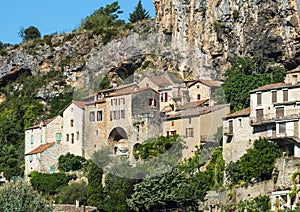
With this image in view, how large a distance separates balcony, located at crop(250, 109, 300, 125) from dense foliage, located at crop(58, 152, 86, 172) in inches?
480

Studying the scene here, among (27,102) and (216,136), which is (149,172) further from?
(27,102)

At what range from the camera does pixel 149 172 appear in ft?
132

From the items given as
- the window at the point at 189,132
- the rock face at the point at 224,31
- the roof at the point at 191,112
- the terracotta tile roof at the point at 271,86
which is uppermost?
the rock face at the point at 224,31

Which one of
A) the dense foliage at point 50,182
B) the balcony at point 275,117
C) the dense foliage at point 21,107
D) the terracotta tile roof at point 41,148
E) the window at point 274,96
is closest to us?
the balcony at point 275,117

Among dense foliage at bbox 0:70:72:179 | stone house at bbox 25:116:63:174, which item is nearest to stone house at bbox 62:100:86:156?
stone house at bbox 25:116:63:174

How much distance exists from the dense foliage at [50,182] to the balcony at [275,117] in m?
12.7

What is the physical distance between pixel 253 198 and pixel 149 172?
687 centimetres

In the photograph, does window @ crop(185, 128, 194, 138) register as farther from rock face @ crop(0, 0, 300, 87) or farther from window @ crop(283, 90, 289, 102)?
window @ crop(283, 90, 289, 102)

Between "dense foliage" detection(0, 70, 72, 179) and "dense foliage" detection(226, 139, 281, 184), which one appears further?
"dense foliage" detection(0, 70, 72, 179)

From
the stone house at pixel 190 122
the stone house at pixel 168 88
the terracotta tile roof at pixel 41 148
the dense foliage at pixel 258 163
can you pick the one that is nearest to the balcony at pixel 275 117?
the dense foliage at pixel 258 163

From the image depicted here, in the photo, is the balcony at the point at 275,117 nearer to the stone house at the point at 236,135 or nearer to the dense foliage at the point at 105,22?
the stone house at the point at 236,135

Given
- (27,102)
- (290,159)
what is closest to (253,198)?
(290,159)

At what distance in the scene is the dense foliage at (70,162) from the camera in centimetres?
5691

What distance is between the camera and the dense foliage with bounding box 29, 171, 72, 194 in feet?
181
